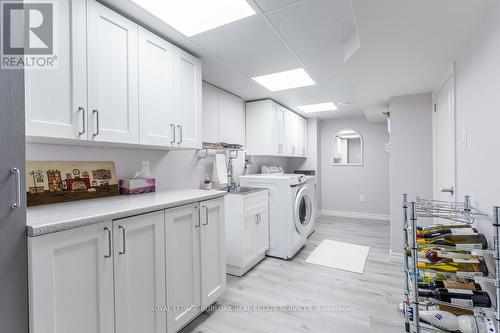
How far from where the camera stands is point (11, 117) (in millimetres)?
915

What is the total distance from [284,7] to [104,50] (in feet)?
3.75

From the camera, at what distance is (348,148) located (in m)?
5.43

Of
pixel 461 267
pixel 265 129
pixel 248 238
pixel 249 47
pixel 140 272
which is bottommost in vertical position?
pixel 248 238

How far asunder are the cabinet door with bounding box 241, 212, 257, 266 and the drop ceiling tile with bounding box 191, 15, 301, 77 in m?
1.56

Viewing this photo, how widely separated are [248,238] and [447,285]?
1.80 m

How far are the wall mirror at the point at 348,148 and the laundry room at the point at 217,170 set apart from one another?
7.50 ft

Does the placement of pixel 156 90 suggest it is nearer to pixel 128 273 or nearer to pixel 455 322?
pixel 128 273

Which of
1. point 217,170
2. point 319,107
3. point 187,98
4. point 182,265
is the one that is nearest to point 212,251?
point 182,265

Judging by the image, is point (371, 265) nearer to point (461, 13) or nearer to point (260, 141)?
point (260, 141)

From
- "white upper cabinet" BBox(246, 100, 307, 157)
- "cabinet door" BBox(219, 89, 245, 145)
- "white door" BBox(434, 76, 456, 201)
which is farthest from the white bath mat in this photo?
"cabinet door" BBox(219, 89, 245, 145)

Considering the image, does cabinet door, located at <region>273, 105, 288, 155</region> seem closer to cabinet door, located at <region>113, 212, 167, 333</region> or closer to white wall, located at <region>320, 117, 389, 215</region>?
white wall, located at <region>320, 117, 389, 215</region>

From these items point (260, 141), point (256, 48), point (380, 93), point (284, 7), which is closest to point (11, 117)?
point (284, 7)

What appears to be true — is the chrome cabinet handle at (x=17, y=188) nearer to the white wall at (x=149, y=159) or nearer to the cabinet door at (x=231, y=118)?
the white wall at (x=149, y=159)

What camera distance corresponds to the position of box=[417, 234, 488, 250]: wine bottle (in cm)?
118
